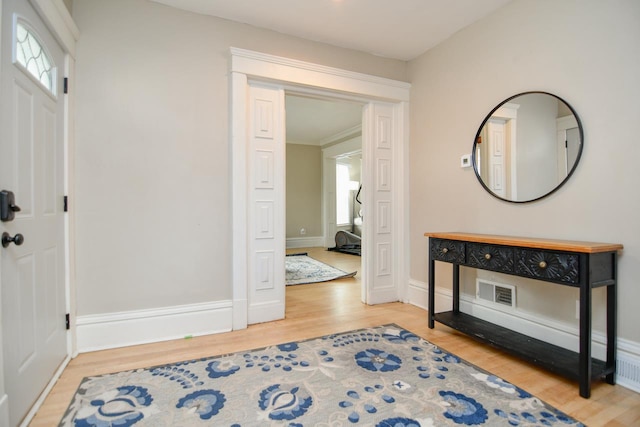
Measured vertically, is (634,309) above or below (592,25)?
below

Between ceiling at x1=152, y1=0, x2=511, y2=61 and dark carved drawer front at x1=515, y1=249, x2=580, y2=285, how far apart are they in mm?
2018

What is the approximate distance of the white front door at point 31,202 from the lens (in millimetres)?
1458

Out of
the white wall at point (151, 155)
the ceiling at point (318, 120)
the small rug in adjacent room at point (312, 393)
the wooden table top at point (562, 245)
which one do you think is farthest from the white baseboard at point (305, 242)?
the wooden table top at point (562, 245)

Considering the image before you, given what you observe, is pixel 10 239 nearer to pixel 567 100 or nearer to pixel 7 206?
pixel 7 206

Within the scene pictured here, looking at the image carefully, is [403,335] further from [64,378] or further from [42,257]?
[42,257]

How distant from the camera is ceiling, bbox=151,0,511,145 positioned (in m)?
2.53

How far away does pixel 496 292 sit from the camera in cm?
264

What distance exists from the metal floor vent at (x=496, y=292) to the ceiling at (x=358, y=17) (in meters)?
2.28

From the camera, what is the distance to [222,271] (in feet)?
9.01

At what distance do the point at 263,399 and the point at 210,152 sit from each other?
75.7 inches

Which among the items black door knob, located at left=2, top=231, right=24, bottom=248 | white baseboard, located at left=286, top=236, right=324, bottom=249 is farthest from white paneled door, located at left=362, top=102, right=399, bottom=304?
white baseboard, located at left=286, top=236, right=324, bottom=249

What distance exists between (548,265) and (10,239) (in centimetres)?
282

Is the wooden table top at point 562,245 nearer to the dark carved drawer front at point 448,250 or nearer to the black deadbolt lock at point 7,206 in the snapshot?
the dark carved drawer front at point 448,250

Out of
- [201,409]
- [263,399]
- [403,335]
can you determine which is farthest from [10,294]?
[403,335]
